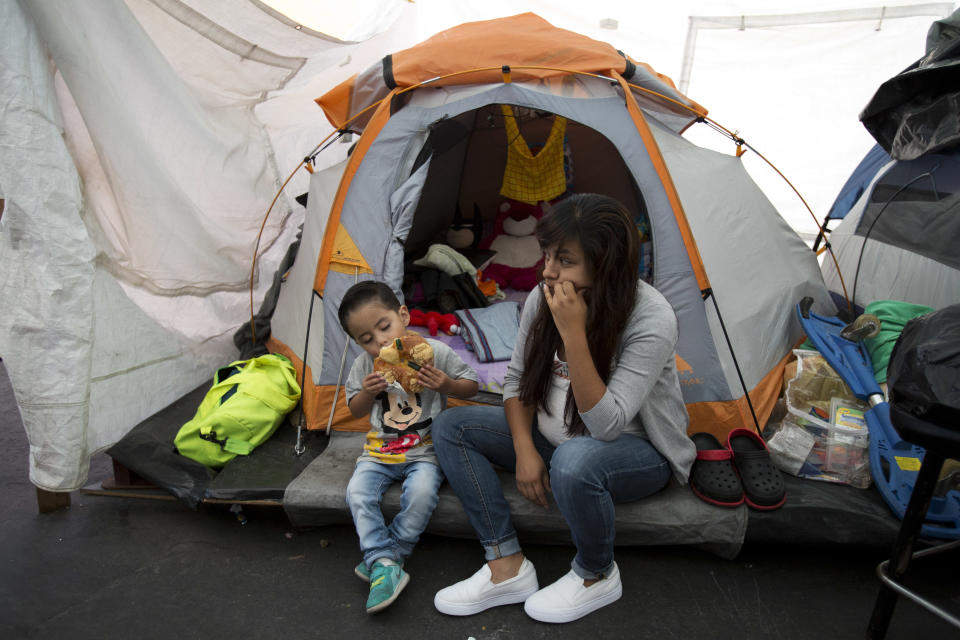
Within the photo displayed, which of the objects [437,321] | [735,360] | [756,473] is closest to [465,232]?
[437,321]

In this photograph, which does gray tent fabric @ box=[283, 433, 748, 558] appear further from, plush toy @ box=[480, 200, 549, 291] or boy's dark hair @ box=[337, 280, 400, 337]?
plush toy @ box=[480, 200, 549, 291]

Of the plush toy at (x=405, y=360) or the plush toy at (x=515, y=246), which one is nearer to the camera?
the plush toy at (x=405, y=360)

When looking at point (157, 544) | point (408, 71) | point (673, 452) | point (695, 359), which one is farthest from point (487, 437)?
point (408, 71)

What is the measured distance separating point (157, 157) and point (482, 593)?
2.28m

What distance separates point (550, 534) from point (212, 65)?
249cm

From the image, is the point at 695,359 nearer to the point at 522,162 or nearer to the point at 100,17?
the point at 522,162

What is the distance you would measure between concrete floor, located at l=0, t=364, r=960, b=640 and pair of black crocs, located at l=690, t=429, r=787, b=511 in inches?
8.8

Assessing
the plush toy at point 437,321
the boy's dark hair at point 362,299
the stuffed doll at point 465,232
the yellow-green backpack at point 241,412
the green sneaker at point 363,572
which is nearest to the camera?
the green sneaker at point 363,572

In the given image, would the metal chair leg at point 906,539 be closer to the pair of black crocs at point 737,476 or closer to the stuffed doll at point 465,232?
the pair of black crocs at point 737,476

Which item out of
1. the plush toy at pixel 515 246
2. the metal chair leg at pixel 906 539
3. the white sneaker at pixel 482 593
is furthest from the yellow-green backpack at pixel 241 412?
the metal chair leg at pixel 906 539

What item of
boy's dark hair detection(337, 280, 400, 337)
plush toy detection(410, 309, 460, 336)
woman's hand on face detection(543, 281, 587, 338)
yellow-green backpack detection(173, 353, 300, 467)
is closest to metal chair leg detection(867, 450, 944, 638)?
woman's hand on face detection(543, 281, 587, 338)

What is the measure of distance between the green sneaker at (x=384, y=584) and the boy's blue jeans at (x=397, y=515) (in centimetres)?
4

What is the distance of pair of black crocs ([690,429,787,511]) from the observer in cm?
173

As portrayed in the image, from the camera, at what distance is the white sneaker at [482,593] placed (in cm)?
161
